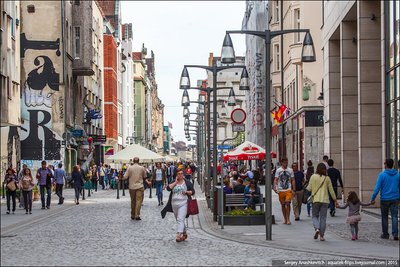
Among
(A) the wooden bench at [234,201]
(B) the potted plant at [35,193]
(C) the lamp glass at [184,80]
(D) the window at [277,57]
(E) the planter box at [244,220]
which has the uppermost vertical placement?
(D) the window at [277,57]

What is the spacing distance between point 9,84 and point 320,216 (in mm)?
28521

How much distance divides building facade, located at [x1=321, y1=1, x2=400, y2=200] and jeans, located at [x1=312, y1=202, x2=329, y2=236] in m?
6.03

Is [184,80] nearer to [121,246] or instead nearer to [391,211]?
[391,211]

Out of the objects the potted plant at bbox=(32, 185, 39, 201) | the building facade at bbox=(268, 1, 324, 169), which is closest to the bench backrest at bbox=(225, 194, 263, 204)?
the potted plant at bbox=(32, 185, 39, 201)

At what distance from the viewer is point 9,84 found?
46.4 meters

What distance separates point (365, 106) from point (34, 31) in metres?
34.7

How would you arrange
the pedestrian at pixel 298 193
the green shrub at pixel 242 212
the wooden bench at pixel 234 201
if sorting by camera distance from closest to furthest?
the green shrub at pixel 242 212 → the wooden bench at pixel 234 201 → the pedestrian at pixel 298 193

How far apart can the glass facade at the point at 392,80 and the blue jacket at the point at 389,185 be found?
5.30 metres

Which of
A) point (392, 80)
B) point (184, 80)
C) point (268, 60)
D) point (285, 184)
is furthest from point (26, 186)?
point (268, 60)

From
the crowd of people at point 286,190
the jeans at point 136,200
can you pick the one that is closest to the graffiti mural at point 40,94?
the crowd of people at point 286,190

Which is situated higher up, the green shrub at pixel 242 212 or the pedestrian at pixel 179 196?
the pedestrian at pixel 179 196

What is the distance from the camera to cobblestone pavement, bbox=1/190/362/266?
51.5ft

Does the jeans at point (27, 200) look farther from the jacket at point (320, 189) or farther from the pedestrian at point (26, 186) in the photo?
the jacket at point (320, 189)

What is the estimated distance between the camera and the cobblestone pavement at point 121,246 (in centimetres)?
1570
